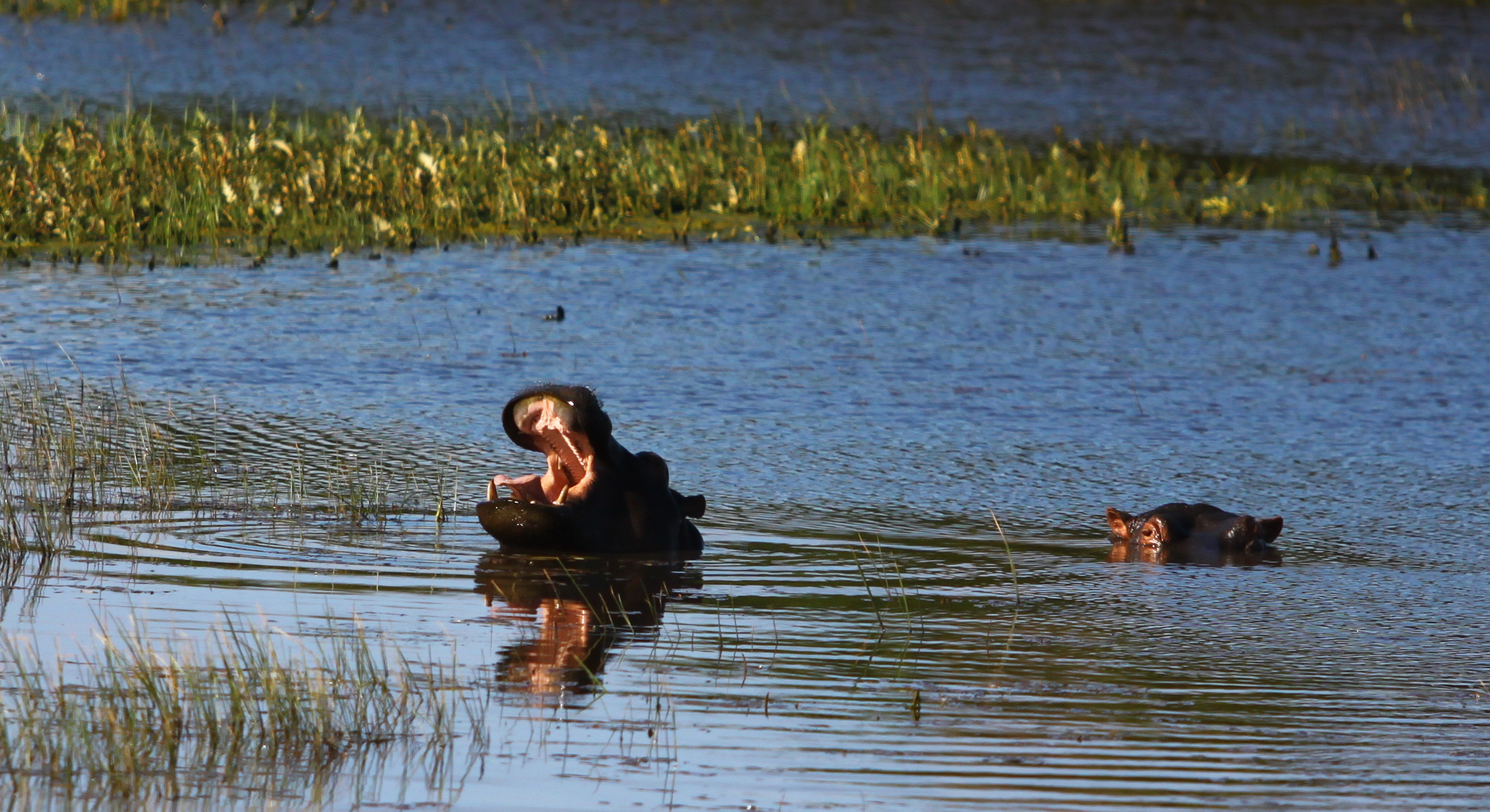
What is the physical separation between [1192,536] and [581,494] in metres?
2.33

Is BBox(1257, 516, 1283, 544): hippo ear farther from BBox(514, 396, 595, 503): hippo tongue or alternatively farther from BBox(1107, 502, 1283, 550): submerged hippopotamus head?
BBox(514, 396, 595, 503): hippo tongue

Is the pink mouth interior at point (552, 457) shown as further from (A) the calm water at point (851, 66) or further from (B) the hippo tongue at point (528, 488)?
(A) the calm water at point (851, 66)

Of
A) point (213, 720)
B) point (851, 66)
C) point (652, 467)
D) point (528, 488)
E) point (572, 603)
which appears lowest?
point (213, 720)

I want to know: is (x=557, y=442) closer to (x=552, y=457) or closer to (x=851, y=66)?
(x=552, y=457)

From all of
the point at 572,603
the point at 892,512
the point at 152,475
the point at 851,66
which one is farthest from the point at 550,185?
the point at 572,603

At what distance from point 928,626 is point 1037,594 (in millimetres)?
736

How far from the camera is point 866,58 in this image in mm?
24609

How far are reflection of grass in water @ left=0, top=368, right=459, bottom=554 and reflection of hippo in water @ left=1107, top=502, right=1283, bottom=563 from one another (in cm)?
250

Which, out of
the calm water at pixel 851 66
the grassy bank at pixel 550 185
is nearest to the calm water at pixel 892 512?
the grassy bank at pixel 550 185

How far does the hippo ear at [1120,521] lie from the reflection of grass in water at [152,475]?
244cm

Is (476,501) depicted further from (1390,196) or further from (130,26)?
(130,26)

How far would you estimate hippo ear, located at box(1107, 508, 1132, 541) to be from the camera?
7680 millimetres

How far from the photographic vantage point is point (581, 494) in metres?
7.00

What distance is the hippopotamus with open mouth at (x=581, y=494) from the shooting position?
6.80 metres
